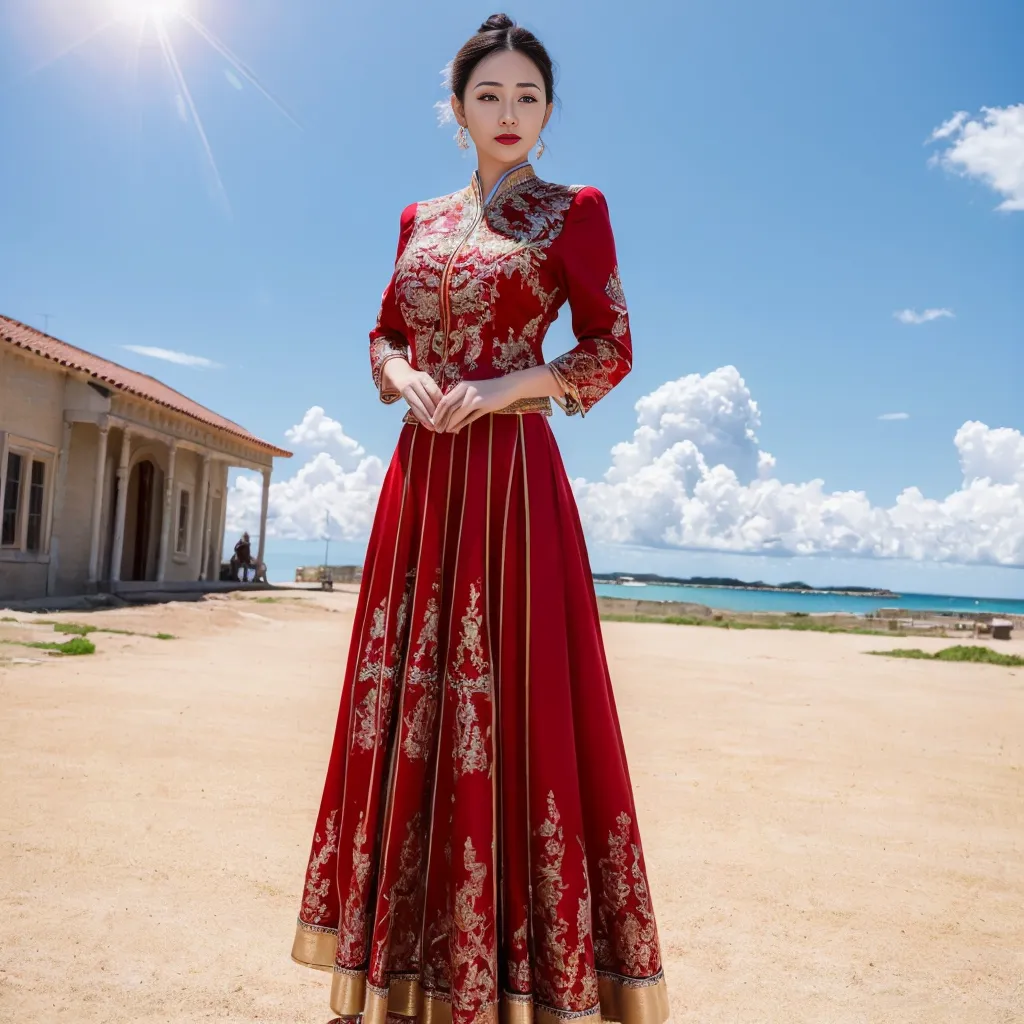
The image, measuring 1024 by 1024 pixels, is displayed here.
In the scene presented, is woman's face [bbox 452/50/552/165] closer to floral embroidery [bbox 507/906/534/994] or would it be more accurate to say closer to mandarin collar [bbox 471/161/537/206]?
mandarin collar [bbox 471/161/537/206]

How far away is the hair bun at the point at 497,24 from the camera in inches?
85.2

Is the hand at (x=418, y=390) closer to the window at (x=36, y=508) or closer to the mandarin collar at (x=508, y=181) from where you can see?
the mandarin collar at (x=508, y=181)

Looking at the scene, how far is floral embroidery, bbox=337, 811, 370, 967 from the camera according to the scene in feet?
6.15

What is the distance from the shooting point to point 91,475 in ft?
51.7

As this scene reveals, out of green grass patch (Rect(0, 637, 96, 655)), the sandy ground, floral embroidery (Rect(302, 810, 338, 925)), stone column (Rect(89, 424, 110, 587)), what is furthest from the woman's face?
stone column (Rect(89, 424, 110, 587))

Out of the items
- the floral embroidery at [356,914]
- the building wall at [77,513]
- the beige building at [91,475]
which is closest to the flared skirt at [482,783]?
the floral embroidery at [356,914]

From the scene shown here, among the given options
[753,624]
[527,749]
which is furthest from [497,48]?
[753,624]

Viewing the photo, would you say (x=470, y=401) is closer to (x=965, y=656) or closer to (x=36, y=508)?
(x=36, y=508)

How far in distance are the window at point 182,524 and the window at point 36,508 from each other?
5589mm

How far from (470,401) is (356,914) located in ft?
3.77

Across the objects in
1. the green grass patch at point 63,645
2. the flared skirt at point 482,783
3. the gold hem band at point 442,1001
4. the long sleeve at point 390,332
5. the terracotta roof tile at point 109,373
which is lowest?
the green grass patch at point 63,645

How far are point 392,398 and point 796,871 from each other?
8.94 feet

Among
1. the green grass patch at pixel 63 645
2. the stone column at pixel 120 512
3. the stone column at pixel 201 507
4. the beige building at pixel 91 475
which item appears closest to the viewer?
the green grass patch at pixel 63 645

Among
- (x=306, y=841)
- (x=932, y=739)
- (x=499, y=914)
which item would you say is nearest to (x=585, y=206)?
(x=499, y=914)
